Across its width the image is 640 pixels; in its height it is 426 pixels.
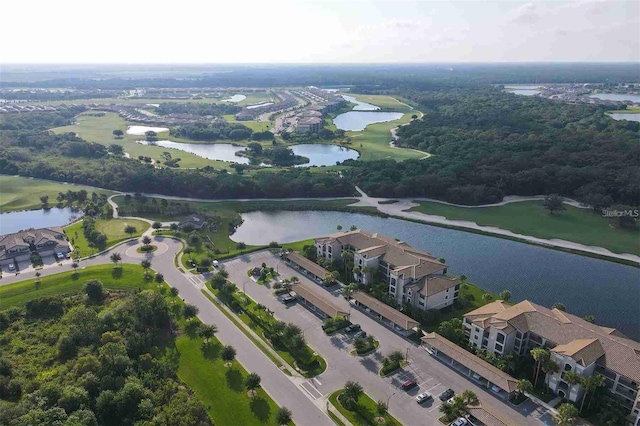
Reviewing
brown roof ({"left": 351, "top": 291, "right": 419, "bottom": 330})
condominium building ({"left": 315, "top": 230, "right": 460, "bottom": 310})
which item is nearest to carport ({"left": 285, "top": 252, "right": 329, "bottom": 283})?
condominium building ({"left": 315, "top": 230, "right": 460, "bottom": 310})

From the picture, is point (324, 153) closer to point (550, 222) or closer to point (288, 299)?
point (550, 222)

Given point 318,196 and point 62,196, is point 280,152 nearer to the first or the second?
point 318,196

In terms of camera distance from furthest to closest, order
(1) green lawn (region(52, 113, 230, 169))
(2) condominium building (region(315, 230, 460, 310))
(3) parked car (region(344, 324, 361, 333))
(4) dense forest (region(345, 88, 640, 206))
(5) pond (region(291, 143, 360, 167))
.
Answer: (5) pond (region(291, 143, 360, 167)), (1) green lawn (region(52, 113, 230, 169)), (4) dense forest (region(345, 88, 640, 206)), (2) condominium building (region(315, 230, 460, 310)), (3) parked car (region(344, 324, 361, 333))

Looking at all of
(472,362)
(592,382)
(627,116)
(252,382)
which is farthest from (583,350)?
(627,116)

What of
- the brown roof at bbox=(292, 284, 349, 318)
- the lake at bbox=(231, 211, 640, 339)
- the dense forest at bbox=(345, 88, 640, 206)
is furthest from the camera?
the dense forest at bbox=(345, 88, 640, 206)

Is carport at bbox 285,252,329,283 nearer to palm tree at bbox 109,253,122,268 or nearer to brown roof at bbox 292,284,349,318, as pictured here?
brown roof at bbox 292,284,349,318

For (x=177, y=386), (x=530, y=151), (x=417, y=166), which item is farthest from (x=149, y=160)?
(x=530, y=151)
